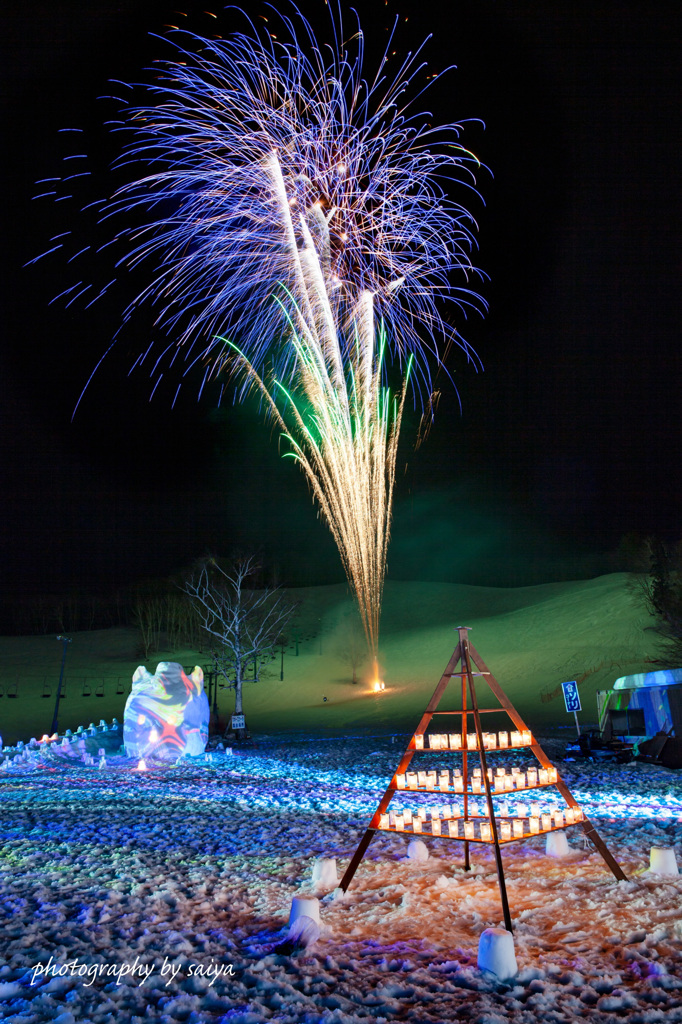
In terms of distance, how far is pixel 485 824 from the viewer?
6.79 m

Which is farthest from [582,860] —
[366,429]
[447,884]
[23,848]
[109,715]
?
[109,715]

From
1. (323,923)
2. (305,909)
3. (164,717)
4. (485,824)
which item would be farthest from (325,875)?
(164,717)

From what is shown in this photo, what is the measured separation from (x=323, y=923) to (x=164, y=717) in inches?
661

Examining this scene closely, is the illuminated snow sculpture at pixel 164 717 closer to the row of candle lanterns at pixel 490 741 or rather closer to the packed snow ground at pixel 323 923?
the packed snow ground at pixel 323 923

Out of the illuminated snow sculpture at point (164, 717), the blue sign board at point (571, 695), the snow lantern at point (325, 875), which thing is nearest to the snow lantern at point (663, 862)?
the snow lantern at point (325, 875)

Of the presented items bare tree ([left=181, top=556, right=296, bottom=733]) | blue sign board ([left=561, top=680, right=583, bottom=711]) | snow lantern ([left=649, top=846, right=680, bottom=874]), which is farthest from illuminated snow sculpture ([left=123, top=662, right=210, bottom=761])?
snow lantern ([left=649, top=846, right=680, bottom=874])

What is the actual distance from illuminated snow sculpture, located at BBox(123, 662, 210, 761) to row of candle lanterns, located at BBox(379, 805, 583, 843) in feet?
51.0

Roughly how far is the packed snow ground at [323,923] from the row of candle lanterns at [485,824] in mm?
666

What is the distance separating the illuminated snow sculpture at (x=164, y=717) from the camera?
70.3ft

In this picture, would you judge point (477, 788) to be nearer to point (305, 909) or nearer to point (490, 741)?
point (490, 741)

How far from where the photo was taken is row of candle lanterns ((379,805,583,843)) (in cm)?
620

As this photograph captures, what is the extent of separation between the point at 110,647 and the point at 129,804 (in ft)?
224

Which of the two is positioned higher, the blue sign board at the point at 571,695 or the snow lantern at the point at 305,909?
the blue sign board at the point at 571,695

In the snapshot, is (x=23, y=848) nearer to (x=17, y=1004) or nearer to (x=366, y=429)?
(x=17, y=1004)
